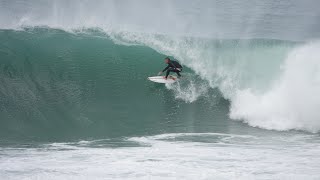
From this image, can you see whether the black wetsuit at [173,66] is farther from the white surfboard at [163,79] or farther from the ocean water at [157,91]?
the ocean water at [157,91]

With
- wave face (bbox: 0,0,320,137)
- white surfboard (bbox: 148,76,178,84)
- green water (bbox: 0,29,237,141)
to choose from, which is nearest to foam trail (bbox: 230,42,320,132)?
wave face (bbox: 0,0,320,137)

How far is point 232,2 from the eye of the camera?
68.6 ft

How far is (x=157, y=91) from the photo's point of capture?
15.0 meters

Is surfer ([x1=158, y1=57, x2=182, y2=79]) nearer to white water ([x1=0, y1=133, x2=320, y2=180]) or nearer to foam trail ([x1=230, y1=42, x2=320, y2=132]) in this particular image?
foam trail ([x1=230, y1=42, x2=320, y2=132])

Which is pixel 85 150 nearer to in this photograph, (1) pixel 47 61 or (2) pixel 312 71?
(1) pixel 47 61

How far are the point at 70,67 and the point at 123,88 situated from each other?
2.02 m

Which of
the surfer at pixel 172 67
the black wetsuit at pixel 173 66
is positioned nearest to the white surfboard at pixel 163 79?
the surfer at pixel 172 67

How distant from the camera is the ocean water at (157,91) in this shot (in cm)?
995

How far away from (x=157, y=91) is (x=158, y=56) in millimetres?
2208

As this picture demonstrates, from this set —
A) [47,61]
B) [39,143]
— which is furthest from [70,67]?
[39,143]

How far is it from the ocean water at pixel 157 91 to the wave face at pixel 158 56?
0.04m

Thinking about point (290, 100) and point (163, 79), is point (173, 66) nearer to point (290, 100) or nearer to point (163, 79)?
point (163, 79)

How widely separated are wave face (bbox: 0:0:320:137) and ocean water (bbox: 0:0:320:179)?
4 centimetres

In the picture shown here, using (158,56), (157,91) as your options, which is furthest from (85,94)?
(158,56)
